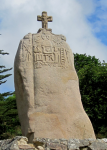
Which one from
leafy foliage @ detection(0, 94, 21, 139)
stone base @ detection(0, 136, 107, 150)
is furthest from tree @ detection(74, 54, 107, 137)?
stone base @ detection(0, 136, 107, 150)

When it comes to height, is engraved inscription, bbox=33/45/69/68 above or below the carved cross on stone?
below

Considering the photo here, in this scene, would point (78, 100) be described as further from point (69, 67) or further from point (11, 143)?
point (11, 143)

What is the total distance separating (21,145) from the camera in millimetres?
6492

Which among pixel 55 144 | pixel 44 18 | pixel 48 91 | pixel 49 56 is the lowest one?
pixel 55 144

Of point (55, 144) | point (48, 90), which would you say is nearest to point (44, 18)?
point (48, 90)

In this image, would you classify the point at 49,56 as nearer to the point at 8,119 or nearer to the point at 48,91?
the point at 48,91

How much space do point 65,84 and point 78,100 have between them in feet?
1.92

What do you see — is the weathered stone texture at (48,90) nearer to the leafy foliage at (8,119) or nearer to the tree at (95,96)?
the tree at (95,96)

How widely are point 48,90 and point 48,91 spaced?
3cm

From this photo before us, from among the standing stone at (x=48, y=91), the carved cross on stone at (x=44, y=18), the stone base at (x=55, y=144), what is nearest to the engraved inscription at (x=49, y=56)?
Result: the standing stone at (x=48, y=91)

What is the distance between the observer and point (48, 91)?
774 cm

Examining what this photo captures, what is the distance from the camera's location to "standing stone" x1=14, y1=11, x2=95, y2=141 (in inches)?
295

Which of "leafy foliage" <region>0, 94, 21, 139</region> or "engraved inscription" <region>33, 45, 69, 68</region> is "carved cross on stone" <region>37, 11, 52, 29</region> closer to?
"engraved inscription" <region>33, 45, 69, 68</region>

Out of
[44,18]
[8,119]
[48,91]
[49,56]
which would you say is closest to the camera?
[48,91]
